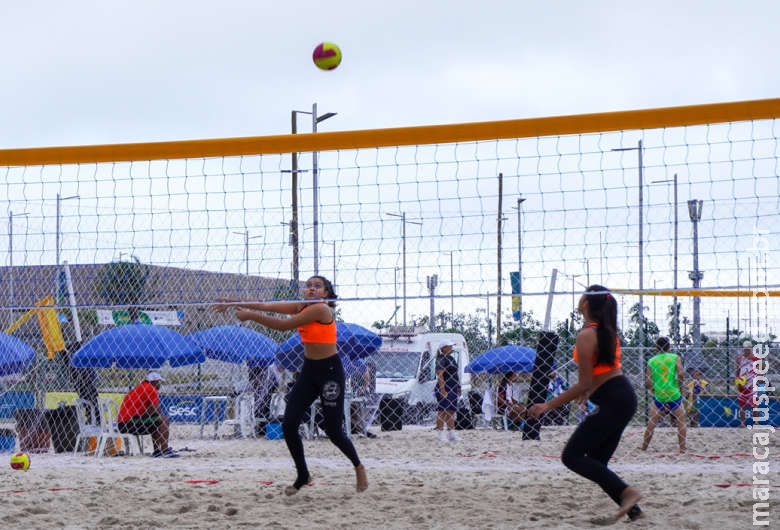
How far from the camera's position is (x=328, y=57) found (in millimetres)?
7254

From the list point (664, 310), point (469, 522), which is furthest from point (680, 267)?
point (664, 310)

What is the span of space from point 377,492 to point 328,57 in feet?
11.0

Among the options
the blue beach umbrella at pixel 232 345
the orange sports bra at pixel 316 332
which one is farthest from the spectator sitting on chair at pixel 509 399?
the orange sports bra at pixel 316 332

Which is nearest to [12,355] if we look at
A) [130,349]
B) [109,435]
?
[130,349]

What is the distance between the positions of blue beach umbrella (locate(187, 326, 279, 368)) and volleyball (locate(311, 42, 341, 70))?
18.2ft

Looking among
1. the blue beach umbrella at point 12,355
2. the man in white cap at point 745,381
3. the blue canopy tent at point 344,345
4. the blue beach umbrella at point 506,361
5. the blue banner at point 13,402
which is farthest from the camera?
the blue beach umbrella at point 506,361

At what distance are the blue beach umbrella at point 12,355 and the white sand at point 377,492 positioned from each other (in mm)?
1200

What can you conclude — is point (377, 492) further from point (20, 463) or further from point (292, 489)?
point (20, 463)

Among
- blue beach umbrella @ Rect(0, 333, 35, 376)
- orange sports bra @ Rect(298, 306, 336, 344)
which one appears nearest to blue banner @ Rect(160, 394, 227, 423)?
blue beach umbrella @ Rect(0, 333, 35, 376)

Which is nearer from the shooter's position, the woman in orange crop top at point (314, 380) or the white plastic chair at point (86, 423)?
the woman in orange crop top at point (314, 380)

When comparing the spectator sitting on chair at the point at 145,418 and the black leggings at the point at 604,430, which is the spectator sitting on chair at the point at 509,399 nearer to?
the spectator sitting on chair at the point at 145,418

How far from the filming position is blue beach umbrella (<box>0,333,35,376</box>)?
10.3m

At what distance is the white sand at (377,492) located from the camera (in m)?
5.09

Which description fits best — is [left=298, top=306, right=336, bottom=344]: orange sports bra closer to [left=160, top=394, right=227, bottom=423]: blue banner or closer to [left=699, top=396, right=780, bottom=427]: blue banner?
[left=699, top=396, right=780, bottom=427]: blue banner
